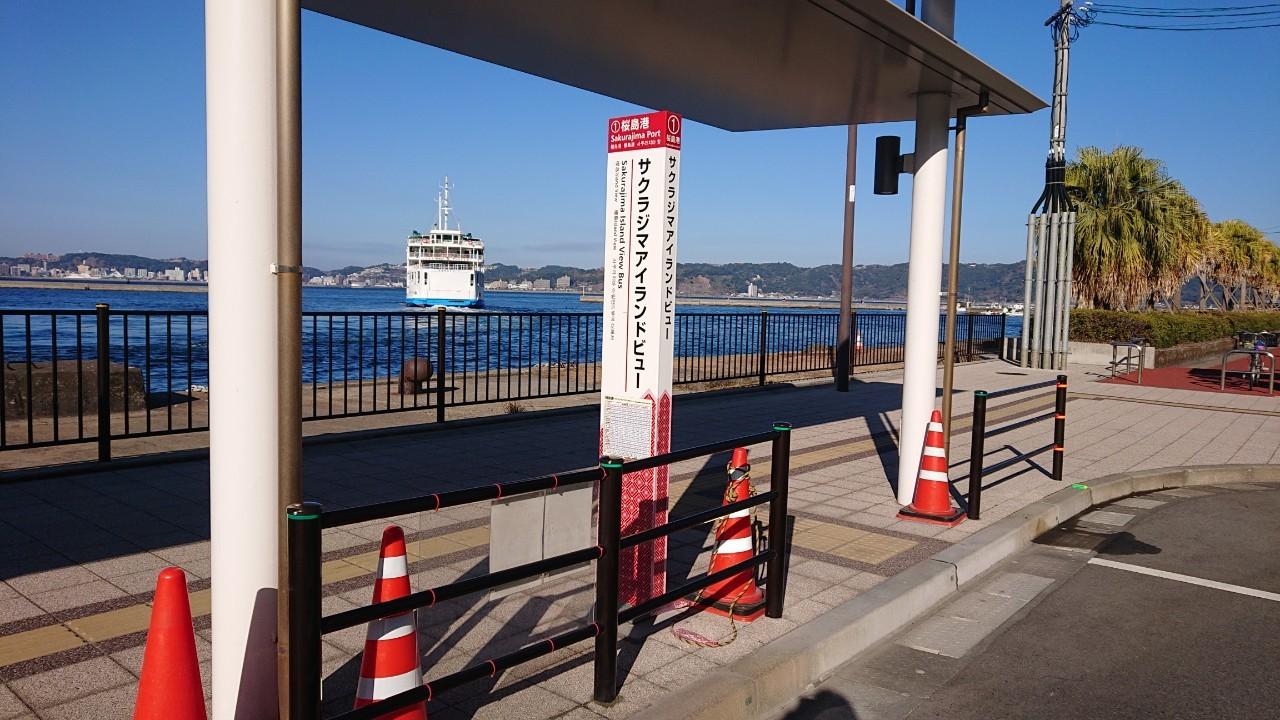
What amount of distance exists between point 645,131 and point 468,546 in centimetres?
298

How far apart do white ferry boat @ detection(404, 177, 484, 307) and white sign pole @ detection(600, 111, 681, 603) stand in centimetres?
A: 7683

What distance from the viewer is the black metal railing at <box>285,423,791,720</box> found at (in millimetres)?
2486

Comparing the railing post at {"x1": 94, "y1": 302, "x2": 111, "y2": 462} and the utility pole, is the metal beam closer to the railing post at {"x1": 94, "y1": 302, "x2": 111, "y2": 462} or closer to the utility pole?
the utility pole

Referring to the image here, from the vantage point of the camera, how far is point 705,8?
5258 millimetres

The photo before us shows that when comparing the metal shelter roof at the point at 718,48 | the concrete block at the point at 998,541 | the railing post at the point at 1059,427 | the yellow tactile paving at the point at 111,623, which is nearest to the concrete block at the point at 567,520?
the yellow tactile paving at the point at 111,623

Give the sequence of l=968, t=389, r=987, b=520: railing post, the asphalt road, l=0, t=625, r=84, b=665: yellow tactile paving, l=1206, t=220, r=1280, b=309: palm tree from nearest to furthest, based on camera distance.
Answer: l=0, t=625, r=84, b=665: yellow tactile paving → the asphalt road → l=968, t=389, r=987, b=520: railing post → l=1206, t=220, r=1280, b=309: palm tree

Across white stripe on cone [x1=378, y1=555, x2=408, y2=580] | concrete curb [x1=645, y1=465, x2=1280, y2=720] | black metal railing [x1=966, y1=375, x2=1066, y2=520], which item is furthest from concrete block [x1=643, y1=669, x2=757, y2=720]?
black metal railing [x1=966, y1=375, x2=1066, y2=520]

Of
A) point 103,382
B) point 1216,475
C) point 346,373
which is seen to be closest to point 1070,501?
point 1216,475

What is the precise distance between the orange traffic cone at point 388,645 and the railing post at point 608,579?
2.74 ft

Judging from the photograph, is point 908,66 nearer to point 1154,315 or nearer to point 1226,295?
point 1154,315

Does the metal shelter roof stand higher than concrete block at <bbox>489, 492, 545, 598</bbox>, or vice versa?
the metal shelter roof

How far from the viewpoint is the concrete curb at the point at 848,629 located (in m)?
3.75

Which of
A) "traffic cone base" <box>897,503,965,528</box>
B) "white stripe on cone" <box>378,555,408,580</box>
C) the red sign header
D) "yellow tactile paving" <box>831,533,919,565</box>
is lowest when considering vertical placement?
"yellow tactile paving" <box>831,533,919,565</box>

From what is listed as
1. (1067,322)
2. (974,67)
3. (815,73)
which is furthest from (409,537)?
(1067,322)
